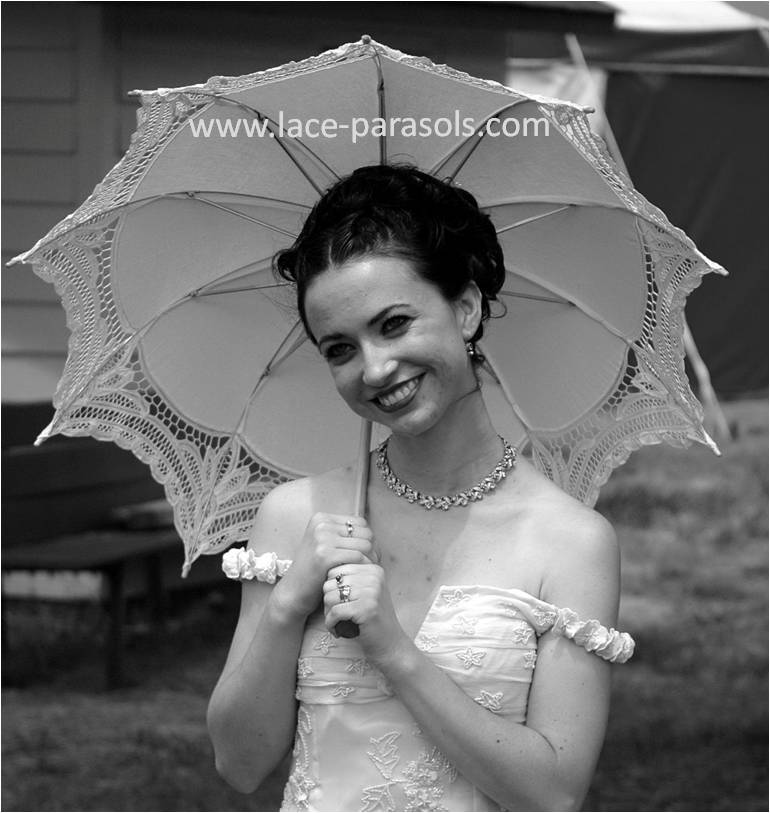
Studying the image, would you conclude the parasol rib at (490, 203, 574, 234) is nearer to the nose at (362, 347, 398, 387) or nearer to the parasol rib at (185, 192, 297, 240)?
the parasol rib at (185, 192, 297, 240)

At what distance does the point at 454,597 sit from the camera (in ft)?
5.84

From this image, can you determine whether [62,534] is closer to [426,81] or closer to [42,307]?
[42,307]

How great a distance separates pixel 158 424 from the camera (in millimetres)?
2248

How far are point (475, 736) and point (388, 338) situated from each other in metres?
0.54

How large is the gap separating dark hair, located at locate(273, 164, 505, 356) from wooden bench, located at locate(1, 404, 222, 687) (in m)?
2.95

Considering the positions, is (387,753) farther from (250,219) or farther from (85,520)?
(85,520)

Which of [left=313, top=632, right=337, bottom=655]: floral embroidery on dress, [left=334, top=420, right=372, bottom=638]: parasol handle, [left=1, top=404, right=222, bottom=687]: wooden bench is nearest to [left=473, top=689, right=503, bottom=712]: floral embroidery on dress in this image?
[left=313, top=632, right=337, bottom=655]: floral embroidery on dress

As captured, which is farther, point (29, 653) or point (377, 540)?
point (29, 653)

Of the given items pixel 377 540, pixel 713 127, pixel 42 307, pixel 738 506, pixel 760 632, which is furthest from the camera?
pixel 738 506

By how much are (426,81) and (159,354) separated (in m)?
0.71

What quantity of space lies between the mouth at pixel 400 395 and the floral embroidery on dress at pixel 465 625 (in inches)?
12.4

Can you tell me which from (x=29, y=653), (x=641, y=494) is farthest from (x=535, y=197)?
(x=641, y=494)

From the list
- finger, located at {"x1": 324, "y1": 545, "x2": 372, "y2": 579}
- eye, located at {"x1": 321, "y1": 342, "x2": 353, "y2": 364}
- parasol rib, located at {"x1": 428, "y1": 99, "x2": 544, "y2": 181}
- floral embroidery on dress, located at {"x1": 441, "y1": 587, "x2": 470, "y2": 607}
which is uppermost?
parasol rib, located at {"x1": 428, "y1": 99, "x2": 544, "y2": 181}

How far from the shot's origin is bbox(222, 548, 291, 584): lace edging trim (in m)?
1.81
